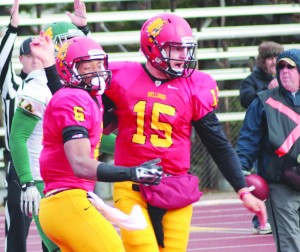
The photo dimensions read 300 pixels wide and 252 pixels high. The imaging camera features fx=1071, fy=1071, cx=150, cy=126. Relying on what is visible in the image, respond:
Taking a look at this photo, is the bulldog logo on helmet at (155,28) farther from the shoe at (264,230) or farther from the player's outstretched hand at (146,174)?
the shoe at (264,230)

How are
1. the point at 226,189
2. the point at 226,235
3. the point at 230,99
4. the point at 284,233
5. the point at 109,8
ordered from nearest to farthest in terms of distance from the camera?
the point at 284,233 < the point at 226,235 < the point at 226,189 < the point at 230,99 < the point at 109,8

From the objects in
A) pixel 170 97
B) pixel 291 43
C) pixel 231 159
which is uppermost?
pixel 170 97

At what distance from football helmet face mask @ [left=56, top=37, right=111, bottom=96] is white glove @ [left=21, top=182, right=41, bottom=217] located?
1.29 metres

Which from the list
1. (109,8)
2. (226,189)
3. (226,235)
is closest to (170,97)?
(226,235)

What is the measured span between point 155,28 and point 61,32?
104 cm

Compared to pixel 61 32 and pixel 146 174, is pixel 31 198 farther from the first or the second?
pixel 146 174

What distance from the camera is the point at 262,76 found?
34.2 ft

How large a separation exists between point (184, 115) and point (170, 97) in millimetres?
121

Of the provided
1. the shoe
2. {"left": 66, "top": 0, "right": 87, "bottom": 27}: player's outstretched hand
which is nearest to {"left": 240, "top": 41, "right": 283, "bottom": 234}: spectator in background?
the shoe

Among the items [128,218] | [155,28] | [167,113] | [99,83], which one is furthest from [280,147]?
[128,218]

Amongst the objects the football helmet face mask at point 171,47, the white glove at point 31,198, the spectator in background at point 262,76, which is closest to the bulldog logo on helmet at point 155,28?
the football helmet face mask at point 171,47

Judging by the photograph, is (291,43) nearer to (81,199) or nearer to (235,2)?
(235,2)

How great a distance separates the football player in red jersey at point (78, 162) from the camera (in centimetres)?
499

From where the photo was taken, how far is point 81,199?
17.1ft
